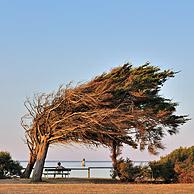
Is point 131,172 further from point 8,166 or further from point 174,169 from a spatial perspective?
point 8,166

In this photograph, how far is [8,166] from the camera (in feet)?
125

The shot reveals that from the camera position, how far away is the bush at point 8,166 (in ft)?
125

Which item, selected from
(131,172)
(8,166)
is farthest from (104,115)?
(8,166)

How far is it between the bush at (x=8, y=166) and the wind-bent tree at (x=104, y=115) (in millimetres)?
3967

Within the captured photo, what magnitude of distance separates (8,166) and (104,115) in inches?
415

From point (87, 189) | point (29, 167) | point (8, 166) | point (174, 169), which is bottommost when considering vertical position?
point (87, 189)

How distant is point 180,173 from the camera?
33.7m

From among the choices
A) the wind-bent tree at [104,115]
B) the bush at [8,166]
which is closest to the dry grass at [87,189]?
the wind-bent tree at [104,115]

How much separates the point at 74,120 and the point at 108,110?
2.27 meters

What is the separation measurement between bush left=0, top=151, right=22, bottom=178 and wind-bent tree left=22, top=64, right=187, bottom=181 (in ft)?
13.0

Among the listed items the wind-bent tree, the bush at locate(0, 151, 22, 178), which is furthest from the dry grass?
the bush at locate(0, 151, 22, 178)

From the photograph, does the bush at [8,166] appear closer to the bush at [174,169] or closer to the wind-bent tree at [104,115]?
the wind-bent tree at [104,115]

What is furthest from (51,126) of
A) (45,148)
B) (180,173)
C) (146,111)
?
(180,173)

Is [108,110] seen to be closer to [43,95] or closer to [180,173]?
[43,95]
